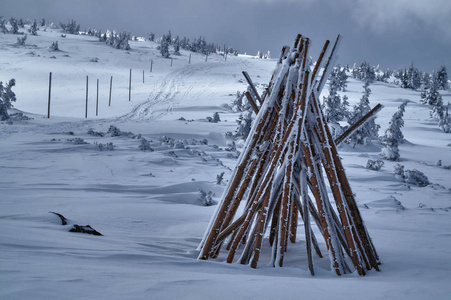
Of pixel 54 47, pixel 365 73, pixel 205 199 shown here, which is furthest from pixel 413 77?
pixel 205 199

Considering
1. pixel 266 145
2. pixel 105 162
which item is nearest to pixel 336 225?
pixel 266 145

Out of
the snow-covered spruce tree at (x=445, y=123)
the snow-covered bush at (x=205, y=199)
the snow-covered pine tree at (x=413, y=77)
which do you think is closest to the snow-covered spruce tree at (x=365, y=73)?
the snow-covered pine tree at (x=413, y=77)

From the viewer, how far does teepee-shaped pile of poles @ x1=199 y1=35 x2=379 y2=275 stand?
3.00 meters

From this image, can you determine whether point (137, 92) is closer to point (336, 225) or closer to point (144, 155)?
point (144, 155)

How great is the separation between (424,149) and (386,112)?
10.7m

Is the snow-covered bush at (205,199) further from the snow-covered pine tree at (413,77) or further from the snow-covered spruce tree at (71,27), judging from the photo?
the snow-covered spruce tree at (71,27)

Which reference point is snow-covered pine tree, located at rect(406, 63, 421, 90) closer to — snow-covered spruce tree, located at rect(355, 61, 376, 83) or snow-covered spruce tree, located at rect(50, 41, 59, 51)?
snow-covered spruce tree, located at rect(355, 61, 376, 83)

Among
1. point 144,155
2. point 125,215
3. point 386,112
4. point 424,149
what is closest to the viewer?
point 125,215

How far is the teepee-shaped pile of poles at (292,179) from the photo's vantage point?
300 cm

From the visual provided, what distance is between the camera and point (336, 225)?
10.5 ft

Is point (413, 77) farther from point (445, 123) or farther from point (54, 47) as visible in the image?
point (54, 47)

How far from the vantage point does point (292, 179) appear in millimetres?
3295

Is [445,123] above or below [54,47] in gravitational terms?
below

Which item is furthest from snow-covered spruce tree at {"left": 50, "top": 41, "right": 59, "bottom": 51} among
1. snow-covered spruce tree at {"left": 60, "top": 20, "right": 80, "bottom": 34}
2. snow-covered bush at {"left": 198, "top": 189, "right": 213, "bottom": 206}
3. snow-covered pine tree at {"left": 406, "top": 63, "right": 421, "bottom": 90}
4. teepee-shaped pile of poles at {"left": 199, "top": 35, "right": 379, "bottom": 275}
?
teepee-shaped pile of poles at {"left": 199, "top": 35, "right": 379, "bottom": 275}
